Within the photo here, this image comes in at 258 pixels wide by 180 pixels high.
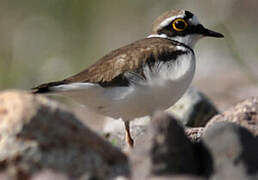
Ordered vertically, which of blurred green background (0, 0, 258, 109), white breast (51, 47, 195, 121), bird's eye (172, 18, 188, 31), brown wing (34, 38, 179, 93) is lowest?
white breast (51, 47, 195, 121)

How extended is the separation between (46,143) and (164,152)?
0.64 metres

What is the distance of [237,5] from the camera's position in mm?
12648

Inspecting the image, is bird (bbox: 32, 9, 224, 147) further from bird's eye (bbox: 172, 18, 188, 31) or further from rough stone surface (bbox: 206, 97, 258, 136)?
rough stone surface (bbox: 206, 97, 258, 136)

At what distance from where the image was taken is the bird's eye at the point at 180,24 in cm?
573

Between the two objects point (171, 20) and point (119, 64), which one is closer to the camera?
point (119, 64)

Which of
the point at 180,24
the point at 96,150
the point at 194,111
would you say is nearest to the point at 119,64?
the point at 180,24

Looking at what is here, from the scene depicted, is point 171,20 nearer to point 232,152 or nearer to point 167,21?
point 167,21

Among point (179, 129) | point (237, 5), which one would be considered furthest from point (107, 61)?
point (237, 5)

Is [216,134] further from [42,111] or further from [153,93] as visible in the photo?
[153,93]

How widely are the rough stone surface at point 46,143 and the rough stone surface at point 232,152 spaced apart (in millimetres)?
558

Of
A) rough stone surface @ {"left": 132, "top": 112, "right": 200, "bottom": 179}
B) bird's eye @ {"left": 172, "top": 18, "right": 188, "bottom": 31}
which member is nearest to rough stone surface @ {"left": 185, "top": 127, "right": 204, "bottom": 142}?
bird's eye @ {"left": 172, "top": 18, "right": 188, "bottom": 31}

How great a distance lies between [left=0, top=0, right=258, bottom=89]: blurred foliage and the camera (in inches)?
412

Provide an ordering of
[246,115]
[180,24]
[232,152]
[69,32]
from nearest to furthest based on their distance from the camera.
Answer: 1. [232,152]
2. [246,115]
3. [180,24]
4. [69,32]

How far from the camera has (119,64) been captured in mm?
4949
